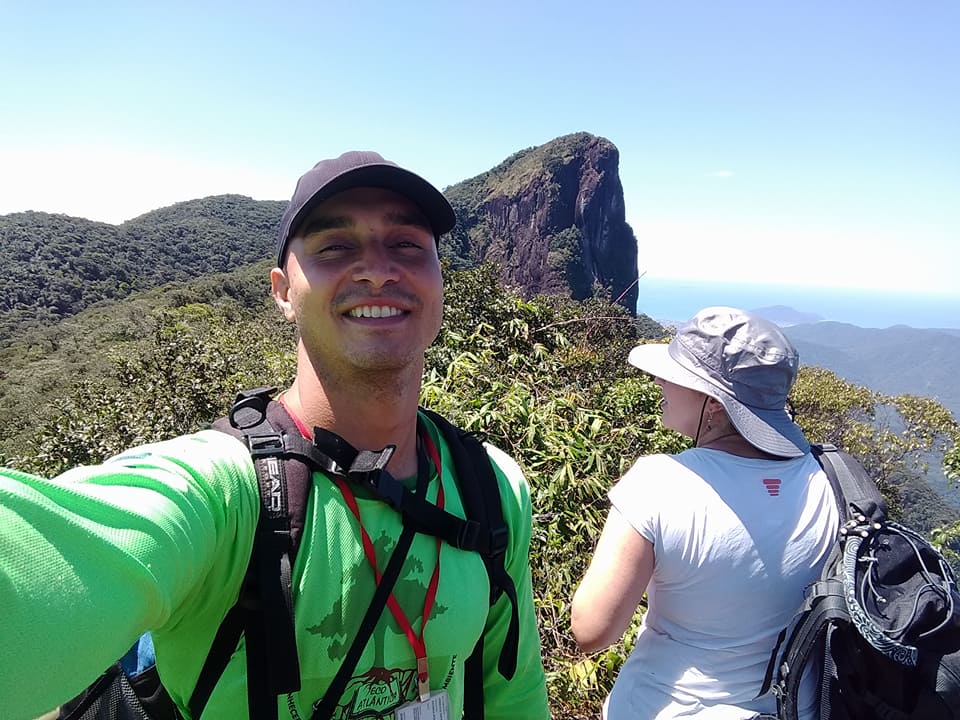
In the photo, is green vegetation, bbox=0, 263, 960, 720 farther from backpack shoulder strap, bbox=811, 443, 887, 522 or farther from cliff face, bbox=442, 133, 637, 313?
cliff face, bbox=442, 133, 637, 313

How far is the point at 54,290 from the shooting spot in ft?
150

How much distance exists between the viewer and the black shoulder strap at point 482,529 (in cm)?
136

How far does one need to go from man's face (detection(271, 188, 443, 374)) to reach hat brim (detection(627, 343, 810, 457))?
3.65ft

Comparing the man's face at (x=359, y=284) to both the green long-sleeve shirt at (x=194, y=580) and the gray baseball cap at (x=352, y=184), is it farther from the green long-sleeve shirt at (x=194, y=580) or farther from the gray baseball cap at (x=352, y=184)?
the green long-sleeve shirt at (x=194, y=580)

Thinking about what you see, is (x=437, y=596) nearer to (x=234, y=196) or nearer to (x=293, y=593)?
(x=293, y=593)

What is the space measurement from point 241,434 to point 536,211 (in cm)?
10244

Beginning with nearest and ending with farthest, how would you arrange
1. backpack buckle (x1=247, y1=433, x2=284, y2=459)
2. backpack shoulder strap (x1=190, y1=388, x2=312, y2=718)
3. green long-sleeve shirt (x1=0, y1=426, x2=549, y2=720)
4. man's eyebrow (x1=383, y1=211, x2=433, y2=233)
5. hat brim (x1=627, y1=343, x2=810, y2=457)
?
green long-sleeve shirt (x1=0, y1=426, x2=549, y2=720) < backpack shoulder strap (x1=190, y1=388, x2=312, y2=718) < backpack buckle (x1=247, y1=433, x2=284, y2=459) < man's eyebrow (x1=383, y1=211, x2=433, y2=233) < hat brim (x1=627, y1=343, x2=810, y2=457)

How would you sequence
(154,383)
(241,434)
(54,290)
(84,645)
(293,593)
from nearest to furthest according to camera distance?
(84,645), (293,593), (241,434), (154,383), (54,290)

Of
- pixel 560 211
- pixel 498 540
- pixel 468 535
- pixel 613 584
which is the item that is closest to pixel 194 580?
pixel 468 535

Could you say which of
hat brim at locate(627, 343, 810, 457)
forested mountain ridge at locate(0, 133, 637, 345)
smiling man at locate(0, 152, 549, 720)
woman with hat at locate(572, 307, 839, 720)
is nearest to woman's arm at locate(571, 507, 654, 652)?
woman with hat at locate(572, 307, 839, 720)

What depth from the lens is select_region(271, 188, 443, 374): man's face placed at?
4.26 ft

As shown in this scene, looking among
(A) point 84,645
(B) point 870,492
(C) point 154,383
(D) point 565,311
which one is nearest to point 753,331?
(B) point 870,492

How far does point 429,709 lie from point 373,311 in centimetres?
94

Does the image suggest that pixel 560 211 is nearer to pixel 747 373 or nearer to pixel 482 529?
pixel 747 373
